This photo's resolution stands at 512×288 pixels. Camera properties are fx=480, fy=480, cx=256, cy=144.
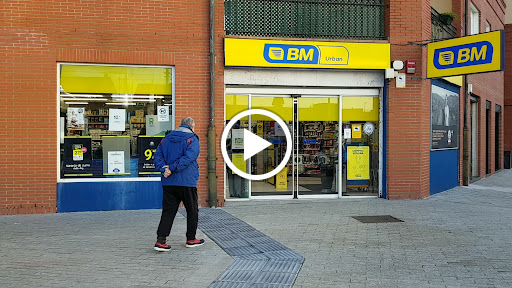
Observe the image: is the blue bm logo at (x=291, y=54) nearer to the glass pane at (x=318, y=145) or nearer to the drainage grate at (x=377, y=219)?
the glass pane at (x=318, y=145)

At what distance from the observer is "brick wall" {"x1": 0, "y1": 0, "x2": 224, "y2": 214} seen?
9359 mm

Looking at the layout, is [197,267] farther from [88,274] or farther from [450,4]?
[450,4]

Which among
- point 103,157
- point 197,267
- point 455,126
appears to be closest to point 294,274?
point 197,267

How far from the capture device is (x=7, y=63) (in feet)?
30.6

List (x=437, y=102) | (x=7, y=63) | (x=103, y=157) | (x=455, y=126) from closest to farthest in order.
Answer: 1. (x=7, y=63)
2. (x=103, y=157)
3. (x=437, y=102)
4. (x=455, y=126)

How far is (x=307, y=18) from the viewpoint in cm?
1102

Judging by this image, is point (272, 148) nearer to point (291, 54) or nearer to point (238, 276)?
point (291, 54)

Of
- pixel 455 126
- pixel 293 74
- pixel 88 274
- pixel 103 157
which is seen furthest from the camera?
pixel 455 126

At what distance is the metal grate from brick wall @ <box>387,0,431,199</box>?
50 cm

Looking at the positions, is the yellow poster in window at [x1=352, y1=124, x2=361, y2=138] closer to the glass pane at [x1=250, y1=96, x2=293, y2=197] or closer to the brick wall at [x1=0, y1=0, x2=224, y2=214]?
the glass pane at [x1=250, y1=96, x2=293, y2=197]

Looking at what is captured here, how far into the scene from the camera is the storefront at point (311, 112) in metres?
10.7

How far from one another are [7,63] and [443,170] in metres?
11.0

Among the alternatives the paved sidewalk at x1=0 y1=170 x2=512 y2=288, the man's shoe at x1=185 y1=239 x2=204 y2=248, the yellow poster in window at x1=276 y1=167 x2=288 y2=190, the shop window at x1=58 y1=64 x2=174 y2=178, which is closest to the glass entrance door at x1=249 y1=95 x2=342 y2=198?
the yellow poster in window at x1=276 y1=167 x2=288 y2=190

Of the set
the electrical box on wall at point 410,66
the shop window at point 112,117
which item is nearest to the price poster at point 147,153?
the shop window at point 112,117
